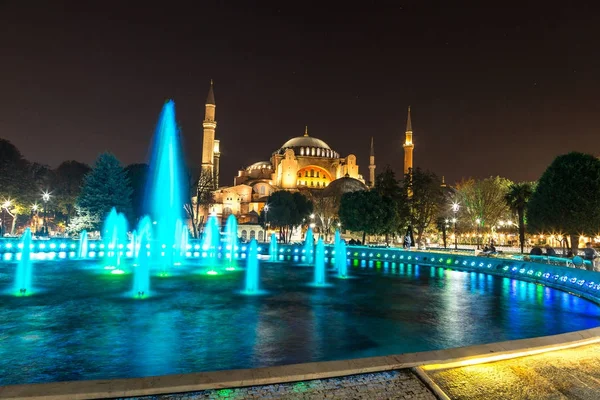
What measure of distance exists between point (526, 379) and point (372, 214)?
34717 millimetres

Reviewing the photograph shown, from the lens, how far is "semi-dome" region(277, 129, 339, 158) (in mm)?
93312

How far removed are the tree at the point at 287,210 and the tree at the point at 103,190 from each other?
60.6ft

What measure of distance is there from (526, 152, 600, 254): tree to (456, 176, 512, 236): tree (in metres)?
15.1

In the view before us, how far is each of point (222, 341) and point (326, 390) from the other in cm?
358

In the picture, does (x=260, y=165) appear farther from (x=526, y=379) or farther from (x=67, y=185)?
(x=526, y=379)

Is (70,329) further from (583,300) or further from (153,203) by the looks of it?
(153,203)

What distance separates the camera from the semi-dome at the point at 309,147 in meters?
93.3

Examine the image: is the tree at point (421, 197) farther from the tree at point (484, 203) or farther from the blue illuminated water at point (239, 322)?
the blue illuminated water at point (239, 322)

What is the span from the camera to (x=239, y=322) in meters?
9.41

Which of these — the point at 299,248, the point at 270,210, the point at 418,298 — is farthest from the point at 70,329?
the point at 270,210

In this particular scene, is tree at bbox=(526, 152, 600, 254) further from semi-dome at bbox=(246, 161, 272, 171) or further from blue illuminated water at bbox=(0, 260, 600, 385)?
semi-dome at bbox=(246, 161, 272, 171)

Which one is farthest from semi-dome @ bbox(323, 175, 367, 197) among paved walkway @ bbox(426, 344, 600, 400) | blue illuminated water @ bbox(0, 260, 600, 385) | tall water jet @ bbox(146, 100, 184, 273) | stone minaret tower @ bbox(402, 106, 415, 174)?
paved walkway @ bbox(426, 344, 600, 400)

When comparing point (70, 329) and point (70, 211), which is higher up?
point (70, 211)

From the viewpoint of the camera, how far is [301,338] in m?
8.10
